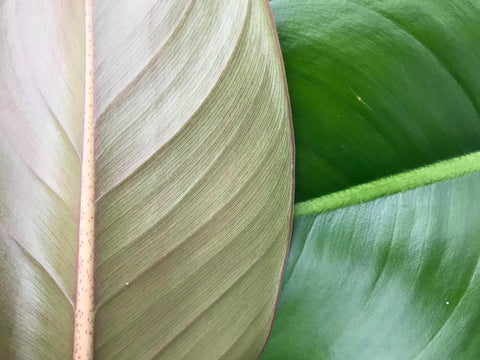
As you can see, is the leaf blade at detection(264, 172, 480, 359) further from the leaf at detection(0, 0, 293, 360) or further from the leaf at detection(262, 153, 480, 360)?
the leaf at detection(0, 0, 293, 360)

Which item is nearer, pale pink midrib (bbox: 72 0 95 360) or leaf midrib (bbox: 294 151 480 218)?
pale pink midrib (bbox: 72 0 95 360)

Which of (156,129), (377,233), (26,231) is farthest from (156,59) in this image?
(377,233)

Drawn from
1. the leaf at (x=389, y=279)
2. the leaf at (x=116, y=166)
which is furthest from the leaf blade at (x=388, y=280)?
the leaf at (x=116, y=166)

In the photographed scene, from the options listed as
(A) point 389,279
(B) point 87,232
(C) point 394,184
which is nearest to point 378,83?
(C) point 394,184

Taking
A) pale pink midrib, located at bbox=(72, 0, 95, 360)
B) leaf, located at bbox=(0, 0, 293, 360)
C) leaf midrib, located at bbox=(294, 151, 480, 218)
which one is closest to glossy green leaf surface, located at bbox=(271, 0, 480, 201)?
leaf midrib, located at bbox=(294, 151, 480, 218)

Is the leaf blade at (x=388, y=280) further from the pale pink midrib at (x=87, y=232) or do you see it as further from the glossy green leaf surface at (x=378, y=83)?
the pale pink midrib at (x=87, y=232)
